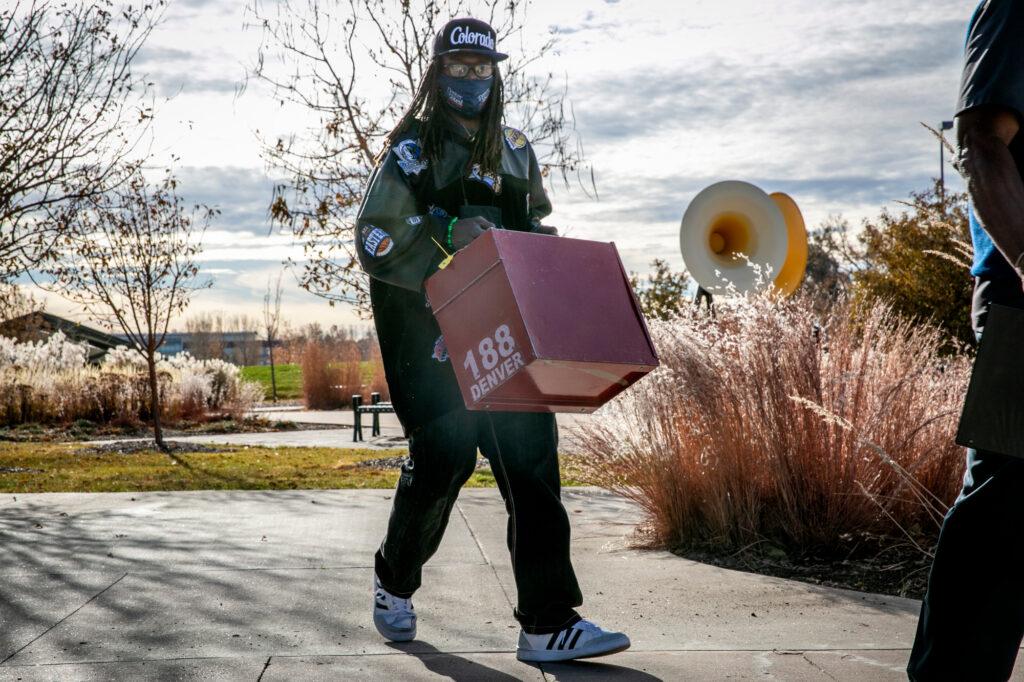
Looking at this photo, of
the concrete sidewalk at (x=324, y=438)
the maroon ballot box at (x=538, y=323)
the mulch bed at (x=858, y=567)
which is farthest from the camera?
the concrete sidewalk at (x=324, y=438)

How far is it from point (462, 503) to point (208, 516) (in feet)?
4.98

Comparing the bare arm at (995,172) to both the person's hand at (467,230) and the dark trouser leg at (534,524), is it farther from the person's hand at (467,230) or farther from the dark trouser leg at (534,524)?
the dark trouser leg at (534,524)

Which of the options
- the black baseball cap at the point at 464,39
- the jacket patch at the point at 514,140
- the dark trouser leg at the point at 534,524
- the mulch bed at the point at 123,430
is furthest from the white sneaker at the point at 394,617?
the mulch bed at the point at 123,430

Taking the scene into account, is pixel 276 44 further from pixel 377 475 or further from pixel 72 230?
pixel 377 475

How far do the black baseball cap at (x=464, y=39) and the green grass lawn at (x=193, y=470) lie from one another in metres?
5.00

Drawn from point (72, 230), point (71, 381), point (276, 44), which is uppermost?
point (276, 44)

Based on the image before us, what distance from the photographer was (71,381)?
59.4 ft

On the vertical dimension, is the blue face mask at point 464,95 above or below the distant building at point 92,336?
below

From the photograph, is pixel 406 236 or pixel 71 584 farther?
pixel 71 584

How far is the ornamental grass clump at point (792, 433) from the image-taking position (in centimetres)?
425

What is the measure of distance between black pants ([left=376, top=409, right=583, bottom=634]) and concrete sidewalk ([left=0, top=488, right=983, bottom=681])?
0.21m

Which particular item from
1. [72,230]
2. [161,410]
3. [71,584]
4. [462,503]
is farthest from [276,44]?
[161,410]

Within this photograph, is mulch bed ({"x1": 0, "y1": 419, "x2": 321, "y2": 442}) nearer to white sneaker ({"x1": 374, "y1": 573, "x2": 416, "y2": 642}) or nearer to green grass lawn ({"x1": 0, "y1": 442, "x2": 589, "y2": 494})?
green grass lawn ({"x1": 0, "y1": 442, "x2": 589, "y2": 494})

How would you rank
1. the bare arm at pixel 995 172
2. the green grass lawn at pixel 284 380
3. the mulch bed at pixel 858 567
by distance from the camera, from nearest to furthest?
the bare arm at pixel 995 172 < the mulch bed at pixel 858 567 < the green grass lawn at pixel 284 380
